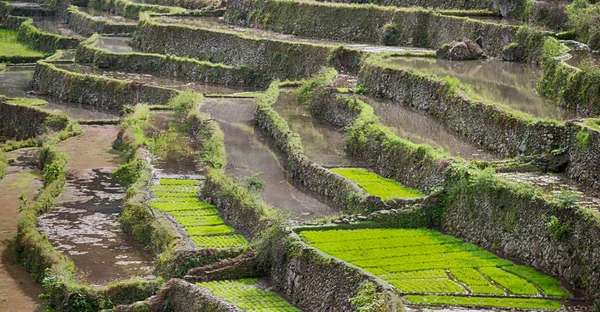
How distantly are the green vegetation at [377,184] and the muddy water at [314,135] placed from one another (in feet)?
3.92

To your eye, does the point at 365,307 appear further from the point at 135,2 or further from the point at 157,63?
the point at 135,2

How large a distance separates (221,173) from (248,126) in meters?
8.16

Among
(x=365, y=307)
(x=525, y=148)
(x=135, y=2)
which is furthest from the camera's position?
(x=135, y=2)

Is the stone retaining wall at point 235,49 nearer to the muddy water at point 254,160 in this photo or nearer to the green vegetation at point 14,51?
the muddy water at point 254,160

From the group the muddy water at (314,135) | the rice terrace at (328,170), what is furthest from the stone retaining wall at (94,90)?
the muddy water at (314,135)

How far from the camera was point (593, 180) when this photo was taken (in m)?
28.9

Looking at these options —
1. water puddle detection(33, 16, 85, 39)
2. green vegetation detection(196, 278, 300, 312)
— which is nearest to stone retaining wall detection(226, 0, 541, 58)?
water puddle detection(33, 16, 85, 39)

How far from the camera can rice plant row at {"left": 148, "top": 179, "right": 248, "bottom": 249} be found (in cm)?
3120

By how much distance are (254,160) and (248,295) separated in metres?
11.5

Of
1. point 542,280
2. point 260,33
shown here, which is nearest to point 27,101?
point 260,33

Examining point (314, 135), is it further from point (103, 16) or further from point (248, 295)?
point (103, 16)

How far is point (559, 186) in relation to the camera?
94.6 feet

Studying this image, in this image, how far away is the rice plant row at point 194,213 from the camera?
31.2 m

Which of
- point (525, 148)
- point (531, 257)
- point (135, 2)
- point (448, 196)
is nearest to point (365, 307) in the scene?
point (531, 257)
